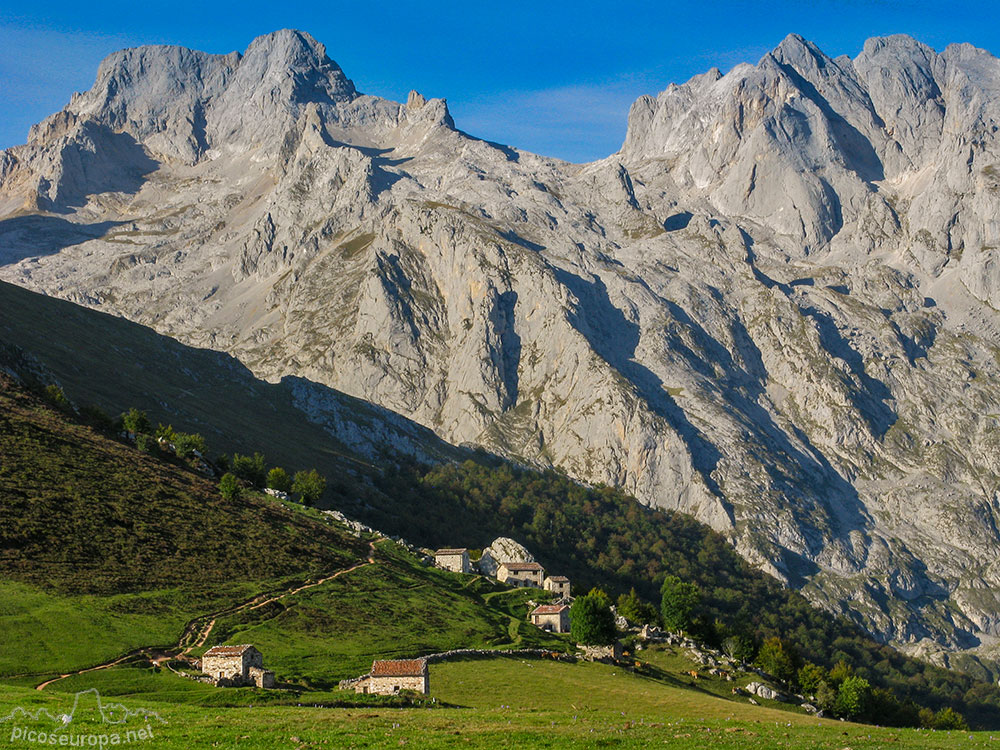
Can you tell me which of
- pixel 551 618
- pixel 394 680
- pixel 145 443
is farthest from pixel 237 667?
pixel 145 443

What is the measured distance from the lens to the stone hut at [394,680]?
6969 centimetres

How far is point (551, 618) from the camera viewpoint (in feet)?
388

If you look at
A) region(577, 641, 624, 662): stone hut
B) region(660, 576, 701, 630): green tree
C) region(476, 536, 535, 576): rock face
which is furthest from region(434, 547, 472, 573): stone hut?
region(577, 641, 624, 662): stone hut

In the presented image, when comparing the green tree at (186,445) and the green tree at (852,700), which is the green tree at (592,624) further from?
the green tree at (186,445)

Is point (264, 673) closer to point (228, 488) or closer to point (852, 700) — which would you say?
point (228, 488)

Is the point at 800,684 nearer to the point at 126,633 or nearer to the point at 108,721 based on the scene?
the point at 126,633

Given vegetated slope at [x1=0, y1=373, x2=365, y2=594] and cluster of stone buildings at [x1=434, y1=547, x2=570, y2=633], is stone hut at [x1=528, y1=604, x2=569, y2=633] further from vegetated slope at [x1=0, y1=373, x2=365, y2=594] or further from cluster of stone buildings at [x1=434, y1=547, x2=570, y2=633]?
vegetated slope at [x1=0, y1=373, x2=365, y2=594]

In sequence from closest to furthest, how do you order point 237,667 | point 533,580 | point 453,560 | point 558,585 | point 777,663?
point 237,667
point 777,663
point 453,560
point 558,585
point 533,580

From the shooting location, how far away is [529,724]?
1969 inches

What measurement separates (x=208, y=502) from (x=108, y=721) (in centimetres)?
7660

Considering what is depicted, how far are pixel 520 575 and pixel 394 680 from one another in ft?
285

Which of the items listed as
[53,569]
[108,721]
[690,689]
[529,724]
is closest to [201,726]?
[108,721]

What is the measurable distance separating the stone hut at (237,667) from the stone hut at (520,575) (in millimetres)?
87351

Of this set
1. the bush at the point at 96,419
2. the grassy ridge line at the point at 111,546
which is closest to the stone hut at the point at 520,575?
the grassy ridge line at the point at 111,546
